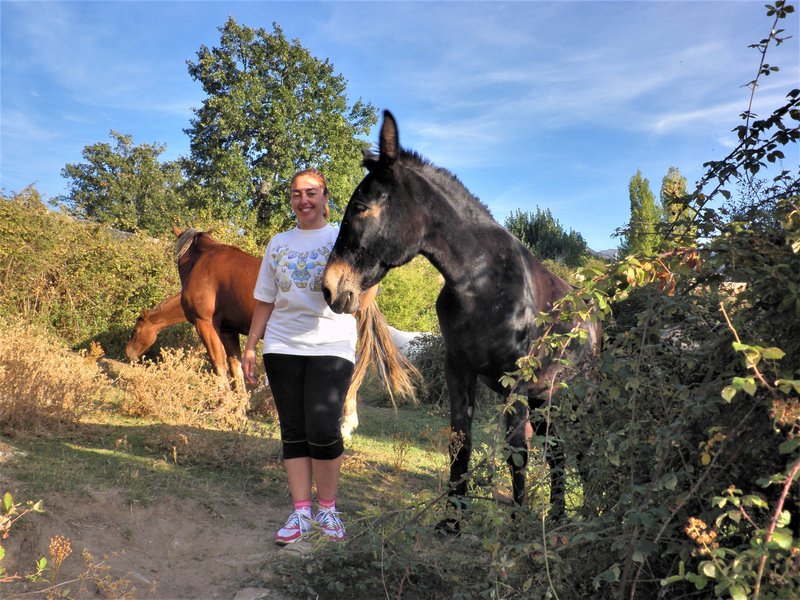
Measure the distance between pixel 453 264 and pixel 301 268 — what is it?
893 mm

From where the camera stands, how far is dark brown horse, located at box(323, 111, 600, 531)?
11.4 feet

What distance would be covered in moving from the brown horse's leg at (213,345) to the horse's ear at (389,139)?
4648mm

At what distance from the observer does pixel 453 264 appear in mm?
3627

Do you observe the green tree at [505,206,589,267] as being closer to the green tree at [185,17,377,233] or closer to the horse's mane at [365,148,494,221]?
the green tree at [185,17,377,233]

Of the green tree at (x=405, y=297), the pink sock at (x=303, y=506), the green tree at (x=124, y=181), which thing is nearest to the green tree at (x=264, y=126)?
the green tree at (x=405, y=297)

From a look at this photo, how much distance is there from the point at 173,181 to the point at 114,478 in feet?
176

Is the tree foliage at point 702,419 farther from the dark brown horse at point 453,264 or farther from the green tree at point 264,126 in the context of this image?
the green tree at point 264,126

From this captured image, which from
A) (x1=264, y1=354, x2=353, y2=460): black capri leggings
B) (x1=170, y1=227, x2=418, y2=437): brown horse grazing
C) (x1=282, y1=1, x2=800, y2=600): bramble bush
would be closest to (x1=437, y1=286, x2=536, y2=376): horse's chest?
(x1=264, y1=354, x2=353, y2=460): black capri leggings

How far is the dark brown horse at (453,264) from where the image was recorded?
3484mm

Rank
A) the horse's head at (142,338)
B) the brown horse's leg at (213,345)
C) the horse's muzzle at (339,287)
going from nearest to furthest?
the horse's muzzle at (339,287) < the brown horse's leg at (213,345) < the horse's head at (142,338)

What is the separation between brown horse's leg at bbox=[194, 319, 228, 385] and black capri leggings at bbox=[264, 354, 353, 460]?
3.89 meters

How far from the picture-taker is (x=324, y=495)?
3.81 m

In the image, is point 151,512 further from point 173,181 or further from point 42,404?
point 173,181

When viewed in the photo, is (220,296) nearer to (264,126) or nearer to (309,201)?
(309,201)
